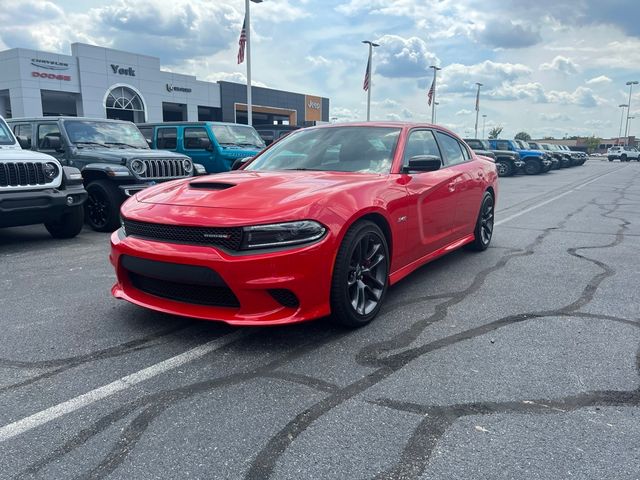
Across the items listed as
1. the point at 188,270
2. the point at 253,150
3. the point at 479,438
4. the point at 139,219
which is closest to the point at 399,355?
the point at 479,438

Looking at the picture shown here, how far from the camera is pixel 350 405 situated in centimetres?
266

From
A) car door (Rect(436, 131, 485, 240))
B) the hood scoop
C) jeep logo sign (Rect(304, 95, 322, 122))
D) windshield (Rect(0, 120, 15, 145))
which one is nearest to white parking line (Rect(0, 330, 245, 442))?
the hood scoop

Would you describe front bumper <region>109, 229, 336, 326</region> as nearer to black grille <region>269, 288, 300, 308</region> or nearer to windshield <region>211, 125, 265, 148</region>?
black grille <region>269, 288, 300, 308</region>

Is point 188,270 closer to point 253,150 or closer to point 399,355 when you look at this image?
point 399,355

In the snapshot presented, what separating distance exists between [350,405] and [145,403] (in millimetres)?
→ 1055

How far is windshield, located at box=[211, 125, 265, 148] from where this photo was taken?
471 inches

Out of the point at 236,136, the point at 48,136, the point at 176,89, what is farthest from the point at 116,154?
the point at 176,89

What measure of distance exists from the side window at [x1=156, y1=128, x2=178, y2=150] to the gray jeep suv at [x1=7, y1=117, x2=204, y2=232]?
2.62m

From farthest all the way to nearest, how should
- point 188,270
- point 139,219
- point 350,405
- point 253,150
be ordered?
point 253,150, point 139,219, point 188,270, point 350,405

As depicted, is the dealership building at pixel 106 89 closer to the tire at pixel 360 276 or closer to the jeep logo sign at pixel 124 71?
the jeep logo sign at pixel 124 71

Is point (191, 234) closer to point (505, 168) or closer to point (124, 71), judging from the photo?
point (505, 168)

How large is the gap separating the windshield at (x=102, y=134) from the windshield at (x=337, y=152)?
4862 mm

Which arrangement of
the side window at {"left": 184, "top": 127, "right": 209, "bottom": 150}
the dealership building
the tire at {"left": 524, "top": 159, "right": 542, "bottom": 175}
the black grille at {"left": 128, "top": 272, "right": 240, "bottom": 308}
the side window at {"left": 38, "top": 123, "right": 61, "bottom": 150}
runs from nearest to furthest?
1. the black grille at {"left": 128, "top": 272, "right": 240, "bottom": 308}
2. the side window at {"left": 38, "top": 123, "right": 61, "bottom": 150}
3. the side window at {"left": 184, "top": 127, "right": 209, "bottom": 150}
4. the tire at {"left": 524, "top": 159, "right": 542, "bottom": 175}
5. the dealership building

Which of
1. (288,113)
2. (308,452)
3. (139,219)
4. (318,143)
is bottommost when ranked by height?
(308,452)
